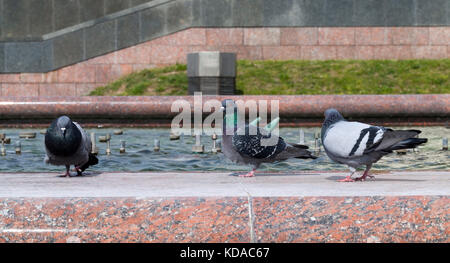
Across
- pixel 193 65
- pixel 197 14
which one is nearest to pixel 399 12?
pixel 197 14

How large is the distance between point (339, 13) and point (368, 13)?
2.88 ft

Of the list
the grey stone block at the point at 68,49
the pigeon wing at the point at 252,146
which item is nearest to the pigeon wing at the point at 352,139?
the pigeon wing at the point at 252,146

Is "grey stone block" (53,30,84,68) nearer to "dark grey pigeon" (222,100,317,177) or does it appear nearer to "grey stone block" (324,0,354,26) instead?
"grey stone block" (324,0,354,26)

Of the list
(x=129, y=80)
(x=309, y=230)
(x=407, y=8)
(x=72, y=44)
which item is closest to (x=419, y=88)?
(x=407, y=8)

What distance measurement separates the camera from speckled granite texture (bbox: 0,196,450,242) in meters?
3.91

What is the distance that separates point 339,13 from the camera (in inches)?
837

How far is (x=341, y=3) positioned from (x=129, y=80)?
688cm

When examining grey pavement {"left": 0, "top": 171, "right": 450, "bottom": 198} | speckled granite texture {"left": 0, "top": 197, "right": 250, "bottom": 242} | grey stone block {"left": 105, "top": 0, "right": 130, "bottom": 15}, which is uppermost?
grey stone block {"left": 105, "top": 0, "right": 130, "bottom": 15}

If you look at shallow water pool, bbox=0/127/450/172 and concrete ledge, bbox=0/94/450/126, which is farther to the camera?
concrete ledge, bbox=0/94/450/126

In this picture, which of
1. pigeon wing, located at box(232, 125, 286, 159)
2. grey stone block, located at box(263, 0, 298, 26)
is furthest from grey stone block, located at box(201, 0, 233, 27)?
pigeon wing, located at box(232, 125, 286, 159)

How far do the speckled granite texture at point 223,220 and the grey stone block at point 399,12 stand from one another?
18.1 metres

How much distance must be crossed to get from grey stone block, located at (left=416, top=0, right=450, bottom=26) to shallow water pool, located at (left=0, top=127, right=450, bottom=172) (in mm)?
9949

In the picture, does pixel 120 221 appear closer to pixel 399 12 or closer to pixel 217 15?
pixel 217 15

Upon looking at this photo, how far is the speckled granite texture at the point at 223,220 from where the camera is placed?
3912mm
